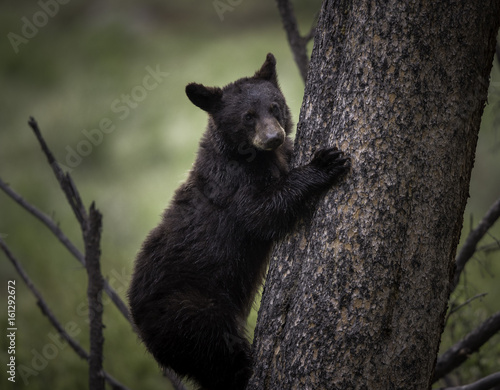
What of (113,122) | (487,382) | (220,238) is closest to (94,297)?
(220,238)

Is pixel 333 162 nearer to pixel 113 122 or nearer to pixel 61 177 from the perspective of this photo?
pixel 61 177

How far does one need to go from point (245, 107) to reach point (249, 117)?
0.33ft

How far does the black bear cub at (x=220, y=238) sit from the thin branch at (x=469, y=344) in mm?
1498

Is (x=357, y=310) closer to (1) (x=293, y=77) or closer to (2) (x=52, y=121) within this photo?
(1) (x=293, y=77)

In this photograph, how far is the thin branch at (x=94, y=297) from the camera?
12.3ft

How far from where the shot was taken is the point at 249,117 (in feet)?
14.2

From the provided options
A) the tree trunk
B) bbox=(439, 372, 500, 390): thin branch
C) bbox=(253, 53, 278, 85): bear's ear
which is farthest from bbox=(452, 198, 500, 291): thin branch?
bbox=(253, 53, 278, 85): bear's ear

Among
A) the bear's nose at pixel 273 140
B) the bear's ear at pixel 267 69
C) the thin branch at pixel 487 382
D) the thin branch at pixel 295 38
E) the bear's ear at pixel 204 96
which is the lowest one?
the thin branch at pixel 487 382

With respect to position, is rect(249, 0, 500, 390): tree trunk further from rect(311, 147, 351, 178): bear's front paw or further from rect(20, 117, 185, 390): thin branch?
rect(20, 117, 185, 390): thin branch

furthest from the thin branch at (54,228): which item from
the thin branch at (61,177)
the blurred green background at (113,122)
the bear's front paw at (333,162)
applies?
the blurred green background at (113,122)


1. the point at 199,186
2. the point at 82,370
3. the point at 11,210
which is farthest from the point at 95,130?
the point at 199,186

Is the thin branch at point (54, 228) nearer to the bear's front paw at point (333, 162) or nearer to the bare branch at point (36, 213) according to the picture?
the bare branch at point (36, 213)

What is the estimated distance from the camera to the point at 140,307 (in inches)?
151

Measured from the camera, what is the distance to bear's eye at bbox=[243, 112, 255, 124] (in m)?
4.31
